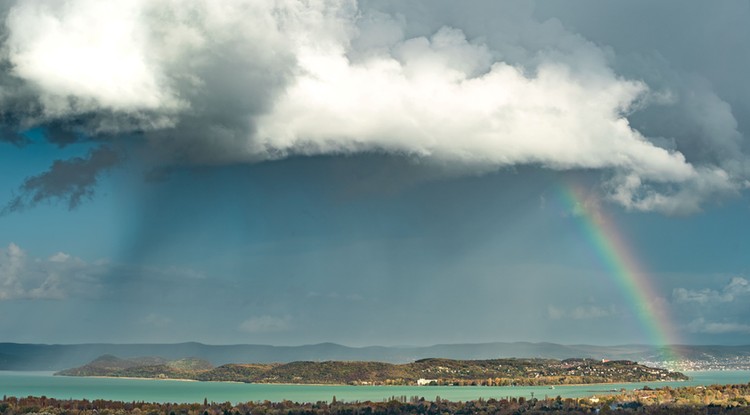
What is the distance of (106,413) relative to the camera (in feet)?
625

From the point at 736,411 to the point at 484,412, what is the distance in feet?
199

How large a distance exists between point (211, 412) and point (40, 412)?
134 ft

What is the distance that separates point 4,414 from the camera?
194m

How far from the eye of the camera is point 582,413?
195750mm

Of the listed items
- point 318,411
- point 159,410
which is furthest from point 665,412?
point 159,410

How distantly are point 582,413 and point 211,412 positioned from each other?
302ft

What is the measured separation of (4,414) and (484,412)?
389 feet

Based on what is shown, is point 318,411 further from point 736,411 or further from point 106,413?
point 736,411

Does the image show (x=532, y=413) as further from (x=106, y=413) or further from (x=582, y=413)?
(x=106, y=413)

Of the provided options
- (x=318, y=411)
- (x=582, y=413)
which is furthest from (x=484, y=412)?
(x=318, y=411)

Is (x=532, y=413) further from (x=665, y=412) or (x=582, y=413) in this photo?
(x=665, y=412)

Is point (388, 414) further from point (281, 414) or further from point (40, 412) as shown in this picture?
point (40, 412)

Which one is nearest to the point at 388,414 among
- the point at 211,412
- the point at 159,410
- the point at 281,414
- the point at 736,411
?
the point at 281,414

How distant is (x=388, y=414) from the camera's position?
19962cm
